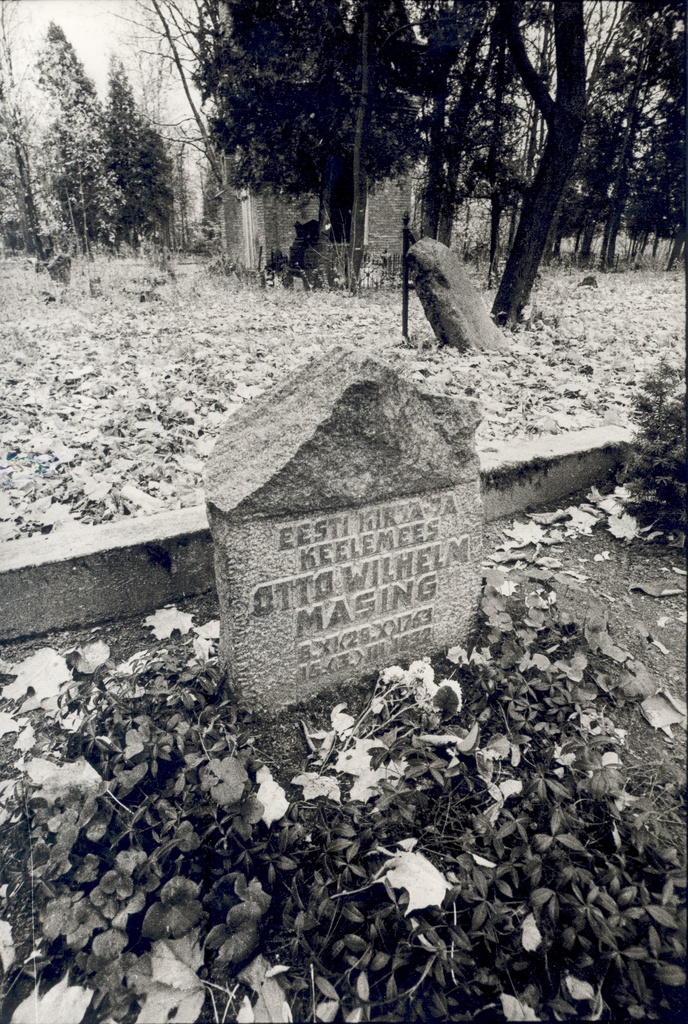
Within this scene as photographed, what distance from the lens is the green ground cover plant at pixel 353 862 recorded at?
1.20 metres

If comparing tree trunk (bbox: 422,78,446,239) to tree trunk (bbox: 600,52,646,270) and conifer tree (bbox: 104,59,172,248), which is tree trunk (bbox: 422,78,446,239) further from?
conifer tree (bbox: 104,59,172,248)

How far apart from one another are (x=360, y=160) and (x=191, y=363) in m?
1.66

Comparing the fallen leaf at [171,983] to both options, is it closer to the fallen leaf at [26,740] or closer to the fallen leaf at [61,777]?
the fallen leaf at [61,777]

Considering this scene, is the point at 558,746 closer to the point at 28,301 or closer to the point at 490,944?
the point at 490,944

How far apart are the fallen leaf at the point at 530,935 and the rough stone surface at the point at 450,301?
165cm

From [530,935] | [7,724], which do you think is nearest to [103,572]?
[7,724]

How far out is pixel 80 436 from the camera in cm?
306

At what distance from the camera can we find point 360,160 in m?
1.35

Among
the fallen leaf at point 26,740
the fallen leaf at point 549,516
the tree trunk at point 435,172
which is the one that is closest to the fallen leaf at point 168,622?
the fallen leaf at point 26,740

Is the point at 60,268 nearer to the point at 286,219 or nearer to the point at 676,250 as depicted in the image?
the point at 286,219

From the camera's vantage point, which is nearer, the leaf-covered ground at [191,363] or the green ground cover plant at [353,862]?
the green ground cover plant at [353,862]


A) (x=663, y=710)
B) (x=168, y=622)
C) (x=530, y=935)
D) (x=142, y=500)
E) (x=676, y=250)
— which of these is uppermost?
(x=676, y=250)

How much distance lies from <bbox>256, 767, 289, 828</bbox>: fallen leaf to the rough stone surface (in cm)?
149

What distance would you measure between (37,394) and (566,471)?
9.00ft
